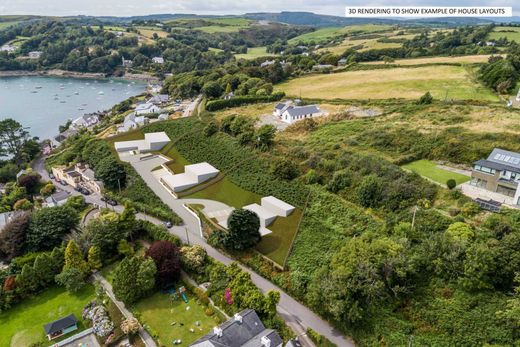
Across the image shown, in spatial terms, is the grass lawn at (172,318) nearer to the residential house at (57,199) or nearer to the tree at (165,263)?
the tree at (165,263)

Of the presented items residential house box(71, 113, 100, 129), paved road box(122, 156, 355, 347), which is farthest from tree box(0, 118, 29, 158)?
paved road box(122, 156, 355, 347)

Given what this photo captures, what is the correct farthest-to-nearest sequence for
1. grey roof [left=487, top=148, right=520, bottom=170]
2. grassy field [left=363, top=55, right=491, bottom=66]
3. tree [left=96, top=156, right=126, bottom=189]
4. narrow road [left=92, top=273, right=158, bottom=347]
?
grassy field [left=363, top=55, right=491, bottom=66] < tree [left=96, top=156, right=126, bottom=189] < grey roof [left=487, top=148, right=520, bottom=170] < narrow road [left=92, top=273, right=158, bottom=347]

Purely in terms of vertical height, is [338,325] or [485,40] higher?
[485,40]

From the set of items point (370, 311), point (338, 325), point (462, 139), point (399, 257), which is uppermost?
point (462, 139)

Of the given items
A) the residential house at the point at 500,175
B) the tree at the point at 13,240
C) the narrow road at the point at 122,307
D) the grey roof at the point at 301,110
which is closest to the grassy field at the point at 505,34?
the grey roof at the point at 301,110

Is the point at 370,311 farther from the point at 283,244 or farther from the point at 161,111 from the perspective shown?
the point at 161,111

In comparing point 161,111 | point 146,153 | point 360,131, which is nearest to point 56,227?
point 146,153

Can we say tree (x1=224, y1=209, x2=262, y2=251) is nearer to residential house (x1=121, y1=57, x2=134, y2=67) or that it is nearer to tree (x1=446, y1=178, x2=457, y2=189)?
tree (x1=446, y1=178, x2=457, y2=189)
